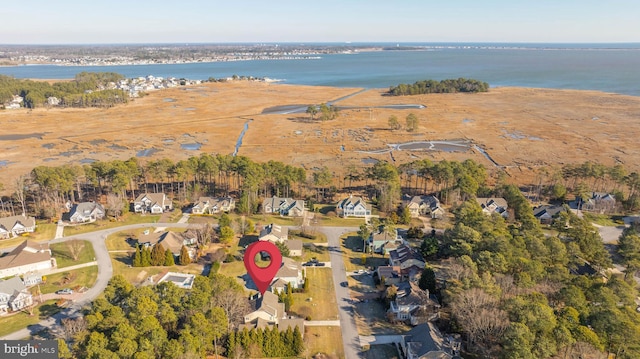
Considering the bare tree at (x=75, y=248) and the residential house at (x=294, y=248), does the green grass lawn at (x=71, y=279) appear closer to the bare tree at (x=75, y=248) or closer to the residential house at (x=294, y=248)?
the bare tree at (x=75, y=248)

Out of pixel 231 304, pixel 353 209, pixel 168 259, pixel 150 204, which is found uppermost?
pixel 231 304

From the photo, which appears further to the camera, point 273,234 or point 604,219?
point 604,219

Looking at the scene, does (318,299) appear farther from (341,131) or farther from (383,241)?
(341,131)

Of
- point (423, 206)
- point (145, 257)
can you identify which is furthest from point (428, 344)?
point (423, 206)

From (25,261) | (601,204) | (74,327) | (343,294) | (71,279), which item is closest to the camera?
(74,327)

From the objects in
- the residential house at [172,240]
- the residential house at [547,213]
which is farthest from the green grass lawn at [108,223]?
the residential house at [547,213]

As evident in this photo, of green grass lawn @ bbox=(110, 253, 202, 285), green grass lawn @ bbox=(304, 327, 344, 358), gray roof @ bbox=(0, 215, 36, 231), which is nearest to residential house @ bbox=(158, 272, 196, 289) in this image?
green grass lawn @ bbox=(110, 253, 202, 285)
